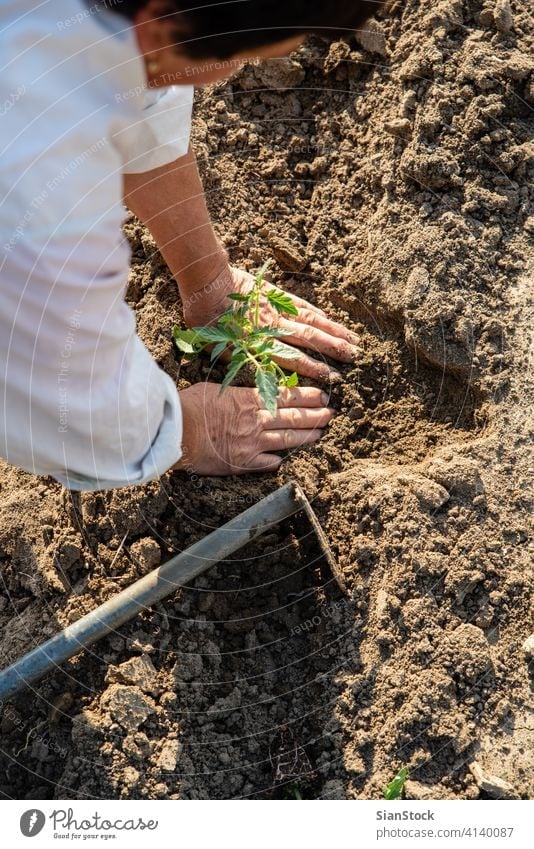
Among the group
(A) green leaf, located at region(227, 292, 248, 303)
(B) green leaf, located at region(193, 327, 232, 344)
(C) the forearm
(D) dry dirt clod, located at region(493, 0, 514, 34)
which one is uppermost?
(D) dry dirt clod, located at region(493, 0, 514, 34)

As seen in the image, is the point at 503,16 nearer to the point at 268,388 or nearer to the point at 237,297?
the point at 237,297

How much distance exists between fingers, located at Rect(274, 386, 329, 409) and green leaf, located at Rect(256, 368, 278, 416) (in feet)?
0.60

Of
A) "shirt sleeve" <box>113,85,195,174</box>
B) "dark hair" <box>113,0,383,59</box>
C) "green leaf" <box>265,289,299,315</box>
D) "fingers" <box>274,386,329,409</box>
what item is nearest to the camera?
"dark hair" <box>113,0,383,59</box>

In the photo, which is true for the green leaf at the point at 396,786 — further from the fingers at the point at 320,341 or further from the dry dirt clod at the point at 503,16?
the dry dirt clod at the point at 503,16

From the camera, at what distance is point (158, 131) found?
76.7 inches

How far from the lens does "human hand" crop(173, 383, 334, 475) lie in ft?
7.01

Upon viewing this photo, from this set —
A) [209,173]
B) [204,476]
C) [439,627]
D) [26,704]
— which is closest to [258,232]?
[209,173]

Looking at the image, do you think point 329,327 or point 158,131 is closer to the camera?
point 158,131

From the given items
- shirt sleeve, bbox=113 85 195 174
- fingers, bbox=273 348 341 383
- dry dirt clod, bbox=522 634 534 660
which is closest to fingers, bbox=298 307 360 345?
fingers, bbox=273 348 341 383

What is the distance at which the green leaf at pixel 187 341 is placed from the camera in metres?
A: 2.23

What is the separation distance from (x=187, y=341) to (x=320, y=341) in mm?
394

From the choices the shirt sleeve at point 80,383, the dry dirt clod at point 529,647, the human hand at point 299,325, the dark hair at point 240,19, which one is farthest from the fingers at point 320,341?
the dark hair at point 240,19

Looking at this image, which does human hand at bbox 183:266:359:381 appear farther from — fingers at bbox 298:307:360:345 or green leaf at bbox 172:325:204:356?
green leaf at bbox 172:325:204:356

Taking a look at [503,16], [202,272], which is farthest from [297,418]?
[503,16]
